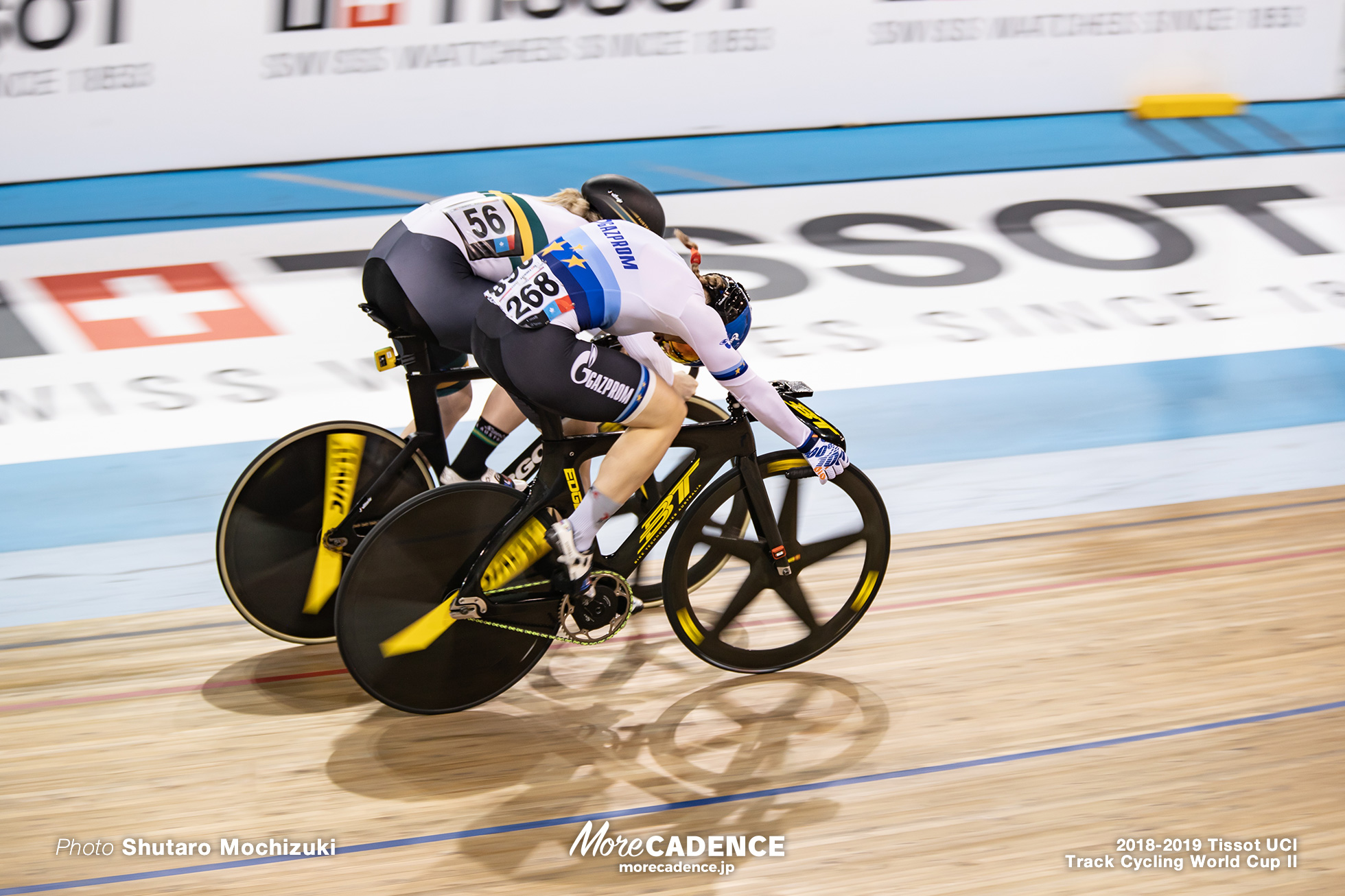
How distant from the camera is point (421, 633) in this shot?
2.59m

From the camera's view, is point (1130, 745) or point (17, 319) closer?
point (1130, 745)

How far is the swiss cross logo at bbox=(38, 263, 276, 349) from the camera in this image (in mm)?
5293

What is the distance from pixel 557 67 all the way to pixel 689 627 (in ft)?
17.0

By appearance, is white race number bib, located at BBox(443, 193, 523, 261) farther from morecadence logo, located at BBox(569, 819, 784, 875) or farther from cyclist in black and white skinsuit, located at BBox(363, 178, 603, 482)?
morecadence logo, located at BBox(569, 819, 784, 875)

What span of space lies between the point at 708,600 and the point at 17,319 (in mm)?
4191

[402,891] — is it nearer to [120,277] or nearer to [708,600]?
[708,600]

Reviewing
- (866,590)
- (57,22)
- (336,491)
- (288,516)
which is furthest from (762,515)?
(57,22)

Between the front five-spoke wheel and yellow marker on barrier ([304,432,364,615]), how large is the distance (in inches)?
34.9

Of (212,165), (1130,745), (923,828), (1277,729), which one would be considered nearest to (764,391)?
(923,828)

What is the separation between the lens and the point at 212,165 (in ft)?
22.4

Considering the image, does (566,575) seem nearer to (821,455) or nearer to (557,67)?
(821,455)

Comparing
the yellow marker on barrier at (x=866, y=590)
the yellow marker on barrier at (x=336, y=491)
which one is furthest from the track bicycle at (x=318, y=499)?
the yellow marker on barrier at (x=866, y=590)

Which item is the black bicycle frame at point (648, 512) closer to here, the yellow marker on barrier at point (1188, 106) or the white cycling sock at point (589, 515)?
the white cycling sock at point (589, 515)

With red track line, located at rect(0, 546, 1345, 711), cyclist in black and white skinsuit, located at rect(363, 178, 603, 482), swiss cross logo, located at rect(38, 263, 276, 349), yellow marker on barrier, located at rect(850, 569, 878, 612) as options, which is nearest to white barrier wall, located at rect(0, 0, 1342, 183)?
swiss cross logo, located at rect(38, 263, 276, 349)
